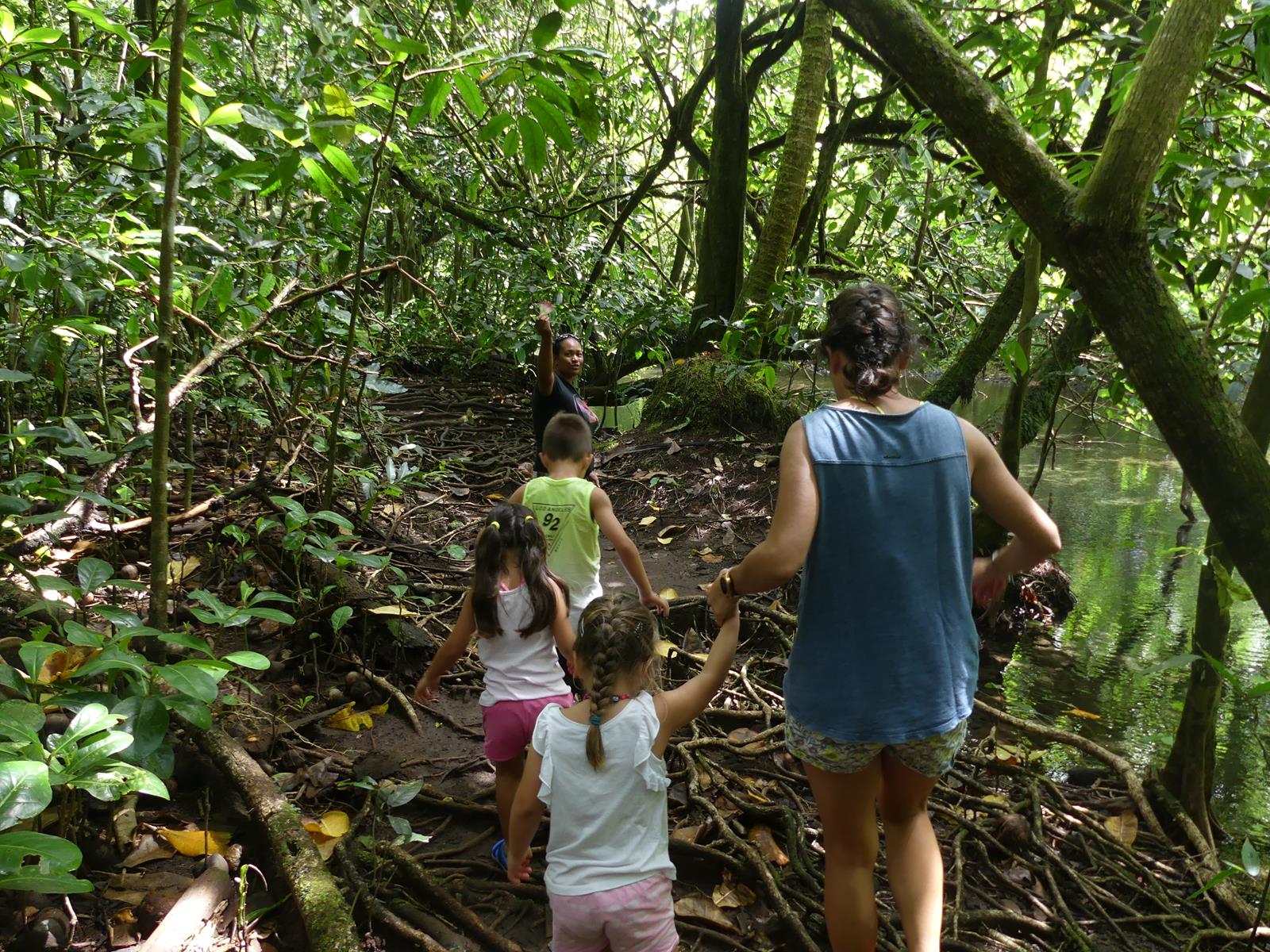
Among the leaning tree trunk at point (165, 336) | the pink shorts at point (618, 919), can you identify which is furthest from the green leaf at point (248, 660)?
the pink shorts at point (618, 919)

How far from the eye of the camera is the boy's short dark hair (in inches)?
129

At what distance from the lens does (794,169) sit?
23.3 ft

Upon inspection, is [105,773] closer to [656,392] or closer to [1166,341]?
[1166,341]

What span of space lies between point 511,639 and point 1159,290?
6.57 feet

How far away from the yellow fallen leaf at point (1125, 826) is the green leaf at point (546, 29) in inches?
131

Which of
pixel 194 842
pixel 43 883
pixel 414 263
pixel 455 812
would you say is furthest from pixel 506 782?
pixel 414 263

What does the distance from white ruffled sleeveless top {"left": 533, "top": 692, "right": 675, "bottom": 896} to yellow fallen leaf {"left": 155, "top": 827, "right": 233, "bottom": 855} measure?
1.04 m

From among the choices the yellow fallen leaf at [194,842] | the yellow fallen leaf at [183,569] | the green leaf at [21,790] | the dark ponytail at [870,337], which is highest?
the dark ponytail at [870,337]

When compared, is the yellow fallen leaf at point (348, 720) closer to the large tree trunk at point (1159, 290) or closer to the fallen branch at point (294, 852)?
the fallen branch at point (294, 852)

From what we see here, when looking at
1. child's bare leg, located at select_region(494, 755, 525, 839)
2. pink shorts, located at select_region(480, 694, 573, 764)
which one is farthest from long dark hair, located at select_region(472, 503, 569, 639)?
child's bare leg, located at select_region(494, 755, 525, 839)

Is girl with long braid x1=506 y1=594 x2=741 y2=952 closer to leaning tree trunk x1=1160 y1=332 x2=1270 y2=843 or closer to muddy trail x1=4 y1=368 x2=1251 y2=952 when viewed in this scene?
muddy trail x1=4 y1=368 x2=1251 y2=952

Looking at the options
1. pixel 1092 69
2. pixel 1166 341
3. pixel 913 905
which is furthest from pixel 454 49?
pixel 913 905

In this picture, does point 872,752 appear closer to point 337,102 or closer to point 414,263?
point 337,102

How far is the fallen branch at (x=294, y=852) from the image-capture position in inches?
74.1
